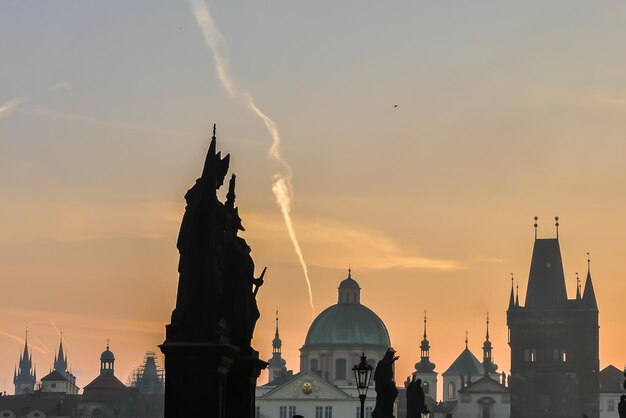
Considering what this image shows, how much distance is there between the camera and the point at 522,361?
189 metres

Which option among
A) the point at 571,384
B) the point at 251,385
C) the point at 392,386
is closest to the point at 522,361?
the point at 571,384

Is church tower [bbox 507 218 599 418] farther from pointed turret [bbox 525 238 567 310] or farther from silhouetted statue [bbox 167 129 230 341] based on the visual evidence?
silhouetted statue [bbox 167 129 230 341]

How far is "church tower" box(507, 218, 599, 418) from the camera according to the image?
616ft

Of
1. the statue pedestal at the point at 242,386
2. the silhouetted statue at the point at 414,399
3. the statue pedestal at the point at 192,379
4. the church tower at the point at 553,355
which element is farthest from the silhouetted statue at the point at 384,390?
the church tower at the point at 553,355

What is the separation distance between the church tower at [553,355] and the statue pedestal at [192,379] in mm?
167336

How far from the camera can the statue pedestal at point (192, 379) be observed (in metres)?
21.7

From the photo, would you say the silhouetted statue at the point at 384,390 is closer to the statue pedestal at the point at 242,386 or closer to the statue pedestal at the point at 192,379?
the statue pedestal at the point at 242,386

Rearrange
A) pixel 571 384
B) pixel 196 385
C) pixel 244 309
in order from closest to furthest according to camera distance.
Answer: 1. pixel 196 385
2. pixel 244 309
3. pixel 571 384

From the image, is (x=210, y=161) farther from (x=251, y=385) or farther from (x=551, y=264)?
(x=551, y=264)

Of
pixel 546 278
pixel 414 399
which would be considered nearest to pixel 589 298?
pixel 546 278

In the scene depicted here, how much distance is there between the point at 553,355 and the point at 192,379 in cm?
16928

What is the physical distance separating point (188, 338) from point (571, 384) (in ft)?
557

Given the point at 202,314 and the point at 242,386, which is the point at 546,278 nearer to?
the point at 242,386

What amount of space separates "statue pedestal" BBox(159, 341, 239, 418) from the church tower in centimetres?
16734
